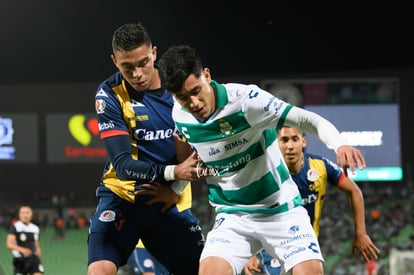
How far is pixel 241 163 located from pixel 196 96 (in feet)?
1.24

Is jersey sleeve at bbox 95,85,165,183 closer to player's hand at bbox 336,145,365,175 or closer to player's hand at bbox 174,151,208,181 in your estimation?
player's hand at bbox 174,151,208,181

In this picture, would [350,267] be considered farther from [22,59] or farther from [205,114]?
[205,114]

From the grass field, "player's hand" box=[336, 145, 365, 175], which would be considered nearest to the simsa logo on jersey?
the grass field

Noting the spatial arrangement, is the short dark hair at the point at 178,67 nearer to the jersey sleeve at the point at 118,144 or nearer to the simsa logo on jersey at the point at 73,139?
the jersey sleeve at the point at 118,144

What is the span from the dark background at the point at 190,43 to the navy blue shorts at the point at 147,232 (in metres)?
10.2

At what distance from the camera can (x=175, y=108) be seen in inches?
132

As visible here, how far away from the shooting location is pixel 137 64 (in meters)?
3.45

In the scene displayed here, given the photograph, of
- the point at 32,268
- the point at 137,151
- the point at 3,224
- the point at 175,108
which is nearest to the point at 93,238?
the point at 137,151

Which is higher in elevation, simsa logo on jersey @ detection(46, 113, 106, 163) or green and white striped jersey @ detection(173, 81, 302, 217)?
green and white striped jersey @ detection(173, 81, 302, 217)

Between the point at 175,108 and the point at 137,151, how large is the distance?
42 centimetres

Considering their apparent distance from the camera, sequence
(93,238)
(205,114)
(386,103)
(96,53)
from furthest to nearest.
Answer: (386,103) < (96,53) < (93,238) < (205,114)

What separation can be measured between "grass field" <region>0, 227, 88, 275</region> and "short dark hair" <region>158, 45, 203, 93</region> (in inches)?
460

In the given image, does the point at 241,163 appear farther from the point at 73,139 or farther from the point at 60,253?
the point at 73,139

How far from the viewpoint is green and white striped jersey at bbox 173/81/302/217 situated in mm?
3115
